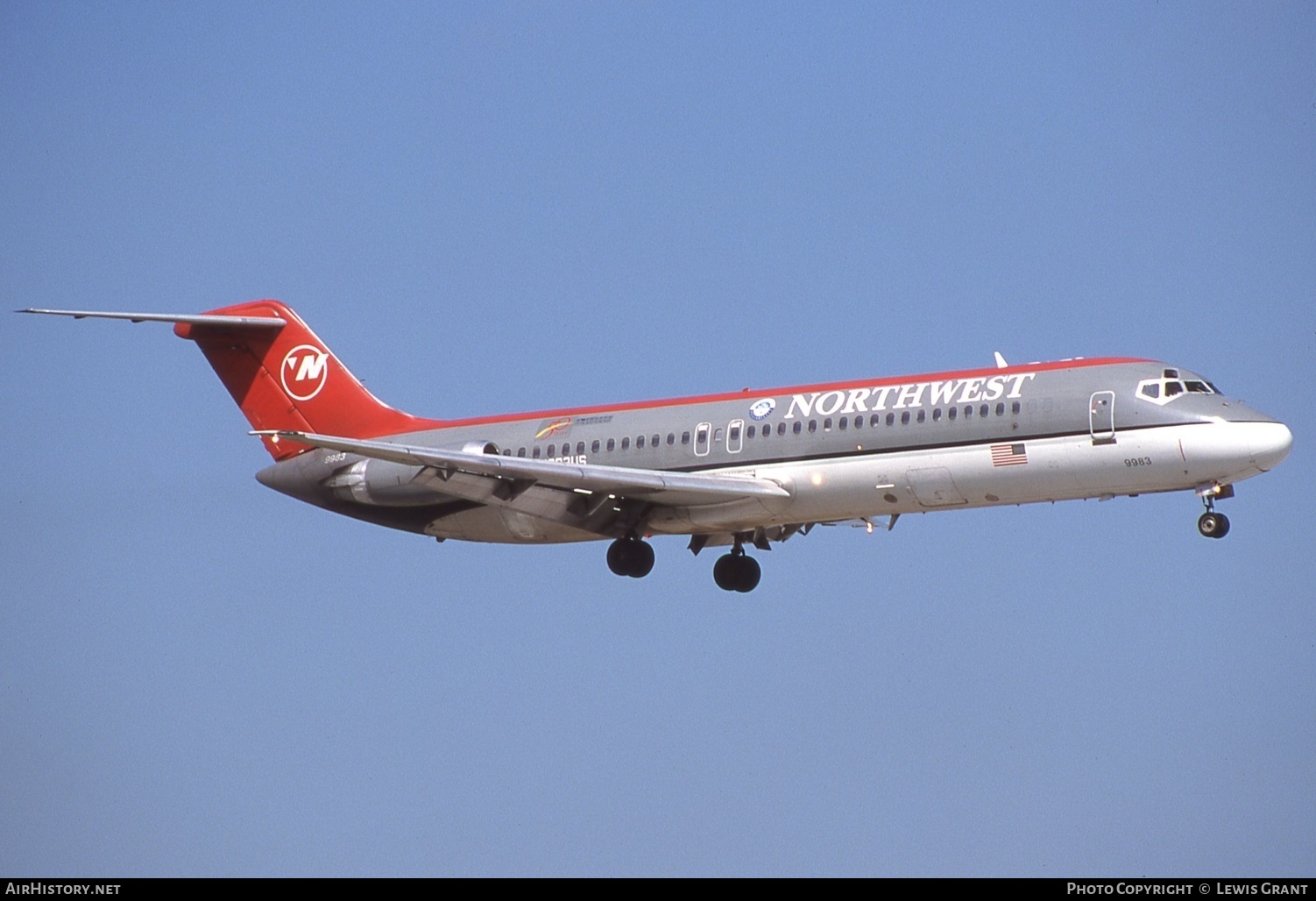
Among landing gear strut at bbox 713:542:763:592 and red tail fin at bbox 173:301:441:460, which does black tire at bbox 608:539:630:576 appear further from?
red tail fin at bbox 173:301:441:460

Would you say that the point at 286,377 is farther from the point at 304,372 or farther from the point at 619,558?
the point at 619,558

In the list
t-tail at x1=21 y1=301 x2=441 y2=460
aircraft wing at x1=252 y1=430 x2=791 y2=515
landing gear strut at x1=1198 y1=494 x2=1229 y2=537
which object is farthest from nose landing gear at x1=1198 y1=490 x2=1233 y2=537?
t-tail at x1=21 y1=301 x2=441 y2=460

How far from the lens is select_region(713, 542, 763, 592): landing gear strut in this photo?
4381cm

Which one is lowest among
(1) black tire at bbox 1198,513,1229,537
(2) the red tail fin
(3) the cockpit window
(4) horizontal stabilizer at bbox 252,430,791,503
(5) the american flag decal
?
A: (1) black tire at bbox 1198,513,1229,537

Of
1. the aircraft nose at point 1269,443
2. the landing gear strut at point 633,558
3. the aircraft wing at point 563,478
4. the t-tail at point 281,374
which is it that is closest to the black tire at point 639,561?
the landing gear strut at point 633,558

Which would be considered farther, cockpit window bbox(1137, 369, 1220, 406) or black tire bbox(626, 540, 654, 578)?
black tire bbox(626, 540, 654, 578)

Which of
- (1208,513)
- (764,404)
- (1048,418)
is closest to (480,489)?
(764,404)

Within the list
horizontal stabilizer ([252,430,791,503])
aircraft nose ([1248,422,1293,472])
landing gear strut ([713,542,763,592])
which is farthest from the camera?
landing gear strut ([713,542,763,592])

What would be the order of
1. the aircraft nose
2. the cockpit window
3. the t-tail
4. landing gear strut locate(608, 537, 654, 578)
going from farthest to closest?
1. the t-tail
2. landing gear strut locate(608, 537, 654, 578)
3. the cockpit window
4. the aircraft nose

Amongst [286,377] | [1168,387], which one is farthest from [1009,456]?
[286,377]

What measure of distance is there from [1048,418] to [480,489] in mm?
10699

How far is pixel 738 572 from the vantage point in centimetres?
4381

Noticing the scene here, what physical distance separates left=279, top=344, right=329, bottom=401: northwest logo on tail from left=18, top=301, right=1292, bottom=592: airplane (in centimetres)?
181

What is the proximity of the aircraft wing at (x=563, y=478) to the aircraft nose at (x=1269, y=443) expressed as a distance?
8.26 meters
